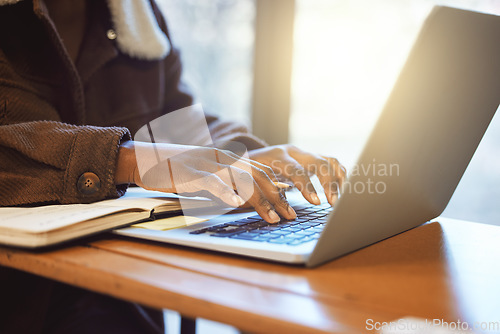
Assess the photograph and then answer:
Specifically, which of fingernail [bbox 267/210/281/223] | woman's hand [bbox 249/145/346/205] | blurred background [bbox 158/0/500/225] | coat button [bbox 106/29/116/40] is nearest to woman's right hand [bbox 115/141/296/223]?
fingernail [bbox 267/210/281/223]

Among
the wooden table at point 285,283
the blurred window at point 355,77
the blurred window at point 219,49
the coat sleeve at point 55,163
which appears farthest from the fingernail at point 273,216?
the blurred window at point 219,49

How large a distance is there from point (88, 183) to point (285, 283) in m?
0.33

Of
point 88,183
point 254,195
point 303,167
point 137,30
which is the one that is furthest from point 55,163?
point 137,30

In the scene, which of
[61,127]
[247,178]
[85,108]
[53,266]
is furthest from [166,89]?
[53,266]

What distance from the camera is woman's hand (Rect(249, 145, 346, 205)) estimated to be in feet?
2.18

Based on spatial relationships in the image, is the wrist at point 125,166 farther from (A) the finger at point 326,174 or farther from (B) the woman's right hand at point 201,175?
(A) the finger at point 326,174

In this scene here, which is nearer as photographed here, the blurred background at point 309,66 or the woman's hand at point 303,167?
the woman's hand at point 303,167

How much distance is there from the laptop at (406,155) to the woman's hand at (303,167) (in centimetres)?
13

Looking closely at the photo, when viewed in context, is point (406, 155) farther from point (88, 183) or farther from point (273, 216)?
point (88, 183)

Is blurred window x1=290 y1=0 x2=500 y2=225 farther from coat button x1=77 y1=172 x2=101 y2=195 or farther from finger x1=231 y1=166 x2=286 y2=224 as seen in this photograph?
coat button x1=77 y1=172 x2=101 y2=195

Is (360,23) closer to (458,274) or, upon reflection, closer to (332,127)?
(332,127)

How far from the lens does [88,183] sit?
1.77 feet

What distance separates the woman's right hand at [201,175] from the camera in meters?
0.51

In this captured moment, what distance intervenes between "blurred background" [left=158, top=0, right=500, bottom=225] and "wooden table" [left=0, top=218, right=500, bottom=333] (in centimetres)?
111
